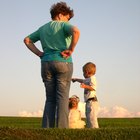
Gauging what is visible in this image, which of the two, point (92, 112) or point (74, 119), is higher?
point (92, 112)

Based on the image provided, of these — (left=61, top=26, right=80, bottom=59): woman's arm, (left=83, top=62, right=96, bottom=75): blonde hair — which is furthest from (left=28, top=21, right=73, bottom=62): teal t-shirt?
(left=83, top=62, right=96, bottom=75): blonde hair

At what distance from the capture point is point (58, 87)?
9.80 metres

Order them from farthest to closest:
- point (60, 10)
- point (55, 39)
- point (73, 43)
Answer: point (60, 10) < point (55, 39) < point (73, 43)

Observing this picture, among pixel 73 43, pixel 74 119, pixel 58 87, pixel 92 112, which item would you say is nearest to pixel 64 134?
pixel 58 87

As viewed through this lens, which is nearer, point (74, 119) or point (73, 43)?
point (73, 43)

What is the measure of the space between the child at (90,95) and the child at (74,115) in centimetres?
68

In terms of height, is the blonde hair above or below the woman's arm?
below

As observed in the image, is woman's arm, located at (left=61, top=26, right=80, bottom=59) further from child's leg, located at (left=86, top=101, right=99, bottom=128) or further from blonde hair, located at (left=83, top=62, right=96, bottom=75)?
child's leg, located at (left=86, top=101, right=99, bottom=128)

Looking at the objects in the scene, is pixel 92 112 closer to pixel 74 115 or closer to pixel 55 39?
pixel 74 115

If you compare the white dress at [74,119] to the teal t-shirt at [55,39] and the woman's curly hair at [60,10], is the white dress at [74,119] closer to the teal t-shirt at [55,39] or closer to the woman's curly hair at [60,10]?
the teal t-shirt at [55,39]

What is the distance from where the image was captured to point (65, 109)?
9844mm

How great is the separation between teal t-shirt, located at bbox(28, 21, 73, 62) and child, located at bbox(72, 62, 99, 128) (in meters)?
2.03

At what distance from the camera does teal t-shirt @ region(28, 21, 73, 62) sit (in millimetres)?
9781

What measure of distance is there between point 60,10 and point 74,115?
3.57m
